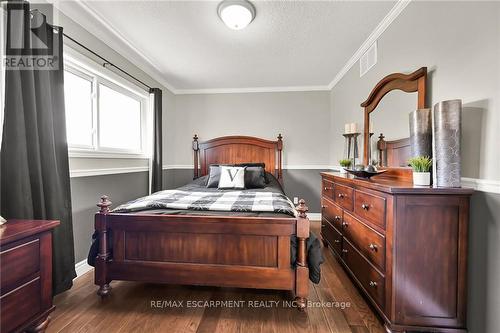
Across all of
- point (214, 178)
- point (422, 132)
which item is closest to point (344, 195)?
point (422, 132)

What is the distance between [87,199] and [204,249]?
1.39m

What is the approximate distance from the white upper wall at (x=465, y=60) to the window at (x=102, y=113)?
2.94 meters

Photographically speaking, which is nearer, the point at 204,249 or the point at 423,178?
the point at 423,178

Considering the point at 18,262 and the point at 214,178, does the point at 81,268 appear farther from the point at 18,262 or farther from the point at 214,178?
the point at 214,178

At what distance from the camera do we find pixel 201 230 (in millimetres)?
1655

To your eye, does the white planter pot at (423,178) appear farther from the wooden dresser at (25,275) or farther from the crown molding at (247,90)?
the crown molding at (247,90)

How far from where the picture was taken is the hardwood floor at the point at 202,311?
145cm

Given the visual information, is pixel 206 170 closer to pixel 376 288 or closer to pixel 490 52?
pixel 376 288

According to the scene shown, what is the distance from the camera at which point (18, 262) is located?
103 cm

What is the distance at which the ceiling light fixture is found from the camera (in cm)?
179

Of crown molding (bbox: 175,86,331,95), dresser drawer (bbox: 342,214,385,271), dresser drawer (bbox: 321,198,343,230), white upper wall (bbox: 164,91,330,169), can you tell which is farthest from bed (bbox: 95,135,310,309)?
crown molding (bbox: 175,86,331,95)

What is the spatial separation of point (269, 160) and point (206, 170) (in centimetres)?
114

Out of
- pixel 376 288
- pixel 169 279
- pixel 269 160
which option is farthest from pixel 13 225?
pixel 269 160

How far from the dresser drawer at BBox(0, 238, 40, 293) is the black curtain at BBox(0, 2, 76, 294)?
1.64 feet
